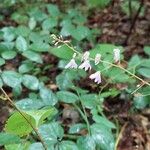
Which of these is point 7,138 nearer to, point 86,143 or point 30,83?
point 86,143

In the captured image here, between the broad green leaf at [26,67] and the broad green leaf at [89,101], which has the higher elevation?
the broad green leaf at [26,67]

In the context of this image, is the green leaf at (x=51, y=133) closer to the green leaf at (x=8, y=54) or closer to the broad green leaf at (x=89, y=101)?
the broad green leaf at (x=89, y=101)

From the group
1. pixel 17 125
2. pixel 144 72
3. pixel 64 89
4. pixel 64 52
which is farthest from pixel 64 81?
pixel 17 125

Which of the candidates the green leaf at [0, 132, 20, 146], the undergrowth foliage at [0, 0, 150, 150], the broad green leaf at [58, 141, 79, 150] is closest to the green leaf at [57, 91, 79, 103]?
the undergrowth foliage at [0, 0, 150, 150]

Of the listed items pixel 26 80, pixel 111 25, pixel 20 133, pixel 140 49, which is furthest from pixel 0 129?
pixel 111 25

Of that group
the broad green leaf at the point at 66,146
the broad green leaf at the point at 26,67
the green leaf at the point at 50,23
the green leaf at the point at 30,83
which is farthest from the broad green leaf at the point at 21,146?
the green leaf at the point at 50,23

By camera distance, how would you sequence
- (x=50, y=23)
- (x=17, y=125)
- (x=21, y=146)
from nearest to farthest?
(x=17, y=125) < (x=21, y=146) < (x=50, y=23)

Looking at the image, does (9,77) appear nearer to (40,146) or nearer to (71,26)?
(40,146)

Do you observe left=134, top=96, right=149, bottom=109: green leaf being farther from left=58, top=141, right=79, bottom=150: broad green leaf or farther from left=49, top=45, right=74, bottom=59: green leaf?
left=58, top=141, right=79, bottom=150: broad green leaf
